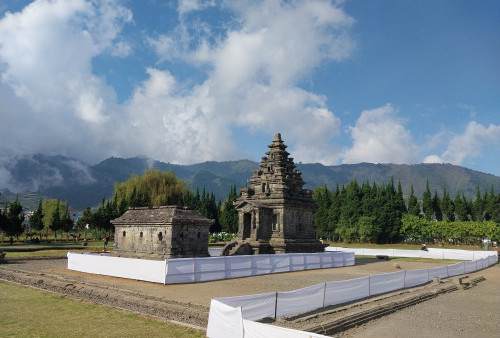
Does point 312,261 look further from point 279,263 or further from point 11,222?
point 11,222

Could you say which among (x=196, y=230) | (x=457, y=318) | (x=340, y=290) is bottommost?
(x=457, y=318)

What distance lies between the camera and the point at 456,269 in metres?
29.7

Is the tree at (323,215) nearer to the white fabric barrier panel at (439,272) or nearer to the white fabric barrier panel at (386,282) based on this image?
the white fabric barrier panel at (439,272)

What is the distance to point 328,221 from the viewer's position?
77.8 meters

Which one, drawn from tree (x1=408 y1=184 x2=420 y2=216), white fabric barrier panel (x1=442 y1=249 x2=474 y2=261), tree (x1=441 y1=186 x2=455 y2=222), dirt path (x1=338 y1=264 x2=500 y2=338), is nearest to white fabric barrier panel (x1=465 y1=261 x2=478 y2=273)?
dirt path (x1=338 y1=264 x2=500 y2=338)

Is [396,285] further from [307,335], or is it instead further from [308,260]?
[307,335]

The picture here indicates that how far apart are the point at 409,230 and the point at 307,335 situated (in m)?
68.9

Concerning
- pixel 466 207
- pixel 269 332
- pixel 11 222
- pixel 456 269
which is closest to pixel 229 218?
pixel 11 222

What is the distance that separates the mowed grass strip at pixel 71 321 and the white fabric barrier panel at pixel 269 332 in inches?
105

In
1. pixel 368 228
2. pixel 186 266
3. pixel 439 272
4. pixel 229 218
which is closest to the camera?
pixel 186 266

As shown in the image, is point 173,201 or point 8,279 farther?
point 173,201

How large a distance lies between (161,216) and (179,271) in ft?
26.3

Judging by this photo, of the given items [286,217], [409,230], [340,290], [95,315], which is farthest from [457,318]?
[409,230]

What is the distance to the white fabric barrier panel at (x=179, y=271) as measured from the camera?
20891 mm
